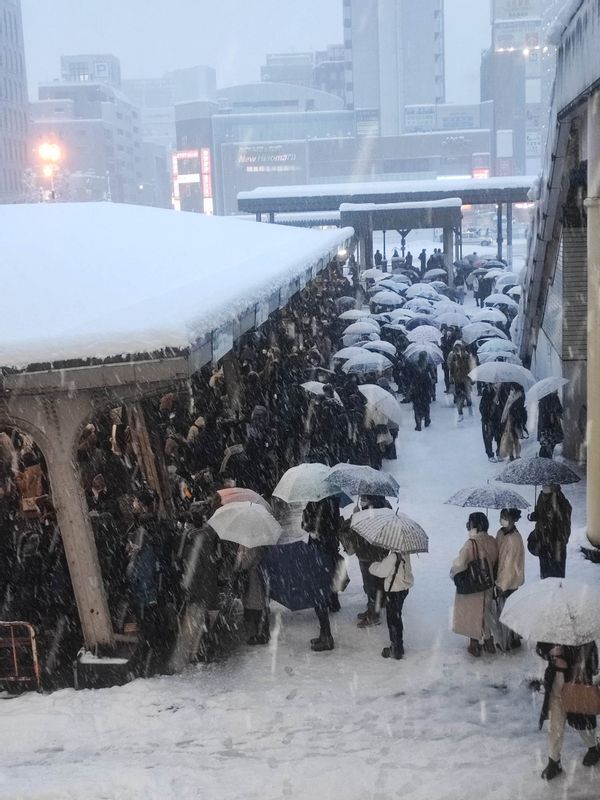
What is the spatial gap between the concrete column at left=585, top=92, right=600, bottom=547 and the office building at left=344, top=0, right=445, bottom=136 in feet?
439

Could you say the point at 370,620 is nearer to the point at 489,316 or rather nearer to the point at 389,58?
the point at 489,316

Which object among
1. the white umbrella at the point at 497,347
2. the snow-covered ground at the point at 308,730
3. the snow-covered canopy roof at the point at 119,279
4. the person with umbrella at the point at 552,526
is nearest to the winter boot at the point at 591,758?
the snow-covered ground at the point at 308,730

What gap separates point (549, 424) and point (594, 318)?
3.23 metres

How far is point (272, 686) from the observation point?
800 centimetres

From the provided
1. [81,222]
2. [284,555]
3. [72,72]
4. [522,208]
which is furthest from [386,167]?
[284,555]

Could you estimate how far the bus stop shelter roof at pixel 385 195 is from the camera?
45719 mm

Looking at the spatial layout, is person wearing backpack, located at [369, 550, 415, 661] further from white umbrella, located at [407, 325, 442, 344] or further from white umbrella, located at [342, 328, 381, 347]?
white umbrella, located at [342, 328, 381, 347]

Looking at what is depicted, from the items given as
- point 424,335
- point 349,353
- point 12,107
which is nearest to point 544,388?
point 349,353

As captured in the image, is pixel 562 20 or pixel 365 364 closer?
pixel 562 20

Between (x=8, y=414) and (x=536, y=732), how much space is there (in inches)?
183

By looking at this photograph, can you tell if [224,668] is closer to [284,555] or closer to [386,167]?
[284,555]

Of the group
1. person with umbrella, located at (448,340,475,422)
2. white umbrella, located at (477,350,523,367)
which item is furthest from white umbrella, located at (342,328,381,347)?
white umbrella, located at (477,350,523,367)

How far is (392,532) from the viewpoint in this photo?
319 inches

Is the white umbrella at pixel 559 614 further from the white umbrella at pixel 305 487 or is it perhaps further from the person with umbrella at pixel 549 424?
the person with umbrella at pixel 549 424
